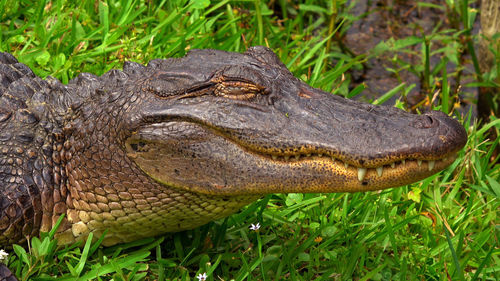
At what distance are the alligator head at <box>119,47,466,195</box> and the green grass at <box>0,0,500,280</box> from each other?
50 cm

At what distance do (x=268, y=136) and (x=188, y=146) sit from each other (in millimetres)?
354

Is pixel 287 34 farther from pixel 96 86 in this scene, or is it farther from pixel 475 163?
pixel 96 86

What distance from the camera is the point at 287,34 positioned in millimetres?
5695

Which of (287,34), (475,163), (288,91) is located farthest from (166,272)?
(287,34)

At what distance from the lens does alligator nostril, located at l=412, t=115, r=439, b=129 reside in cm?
281

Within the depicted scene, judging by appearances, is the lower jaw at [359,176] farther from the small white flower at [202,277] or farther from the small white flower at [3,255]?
the small white flower at [3,255]

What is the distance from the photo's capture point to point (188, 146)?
2988 millimetres

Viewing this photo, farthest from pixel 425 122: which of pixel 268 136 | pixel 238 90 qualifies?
pixel 238 90

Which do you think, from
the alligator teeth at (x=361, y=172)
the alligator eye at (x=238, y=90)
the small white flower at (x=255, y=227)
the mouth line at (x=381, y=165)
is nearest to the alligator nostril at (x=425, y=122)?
the mouth line at (x=381, y=165)

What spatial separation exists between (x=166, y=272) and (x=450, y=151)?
1.48 meters

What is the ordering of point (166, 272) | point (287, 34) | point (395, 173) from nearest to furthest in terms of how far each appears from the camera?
point (395, 173) < point (166, 272) < point (287, 34)

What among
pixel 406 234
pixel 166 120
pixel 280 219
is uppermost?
pixel 166 120

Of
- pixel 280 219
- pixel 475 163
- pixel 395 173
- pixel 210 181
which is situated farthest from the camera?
pixel 475 163

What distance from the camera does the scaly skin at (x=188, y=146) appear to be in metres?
2.82
